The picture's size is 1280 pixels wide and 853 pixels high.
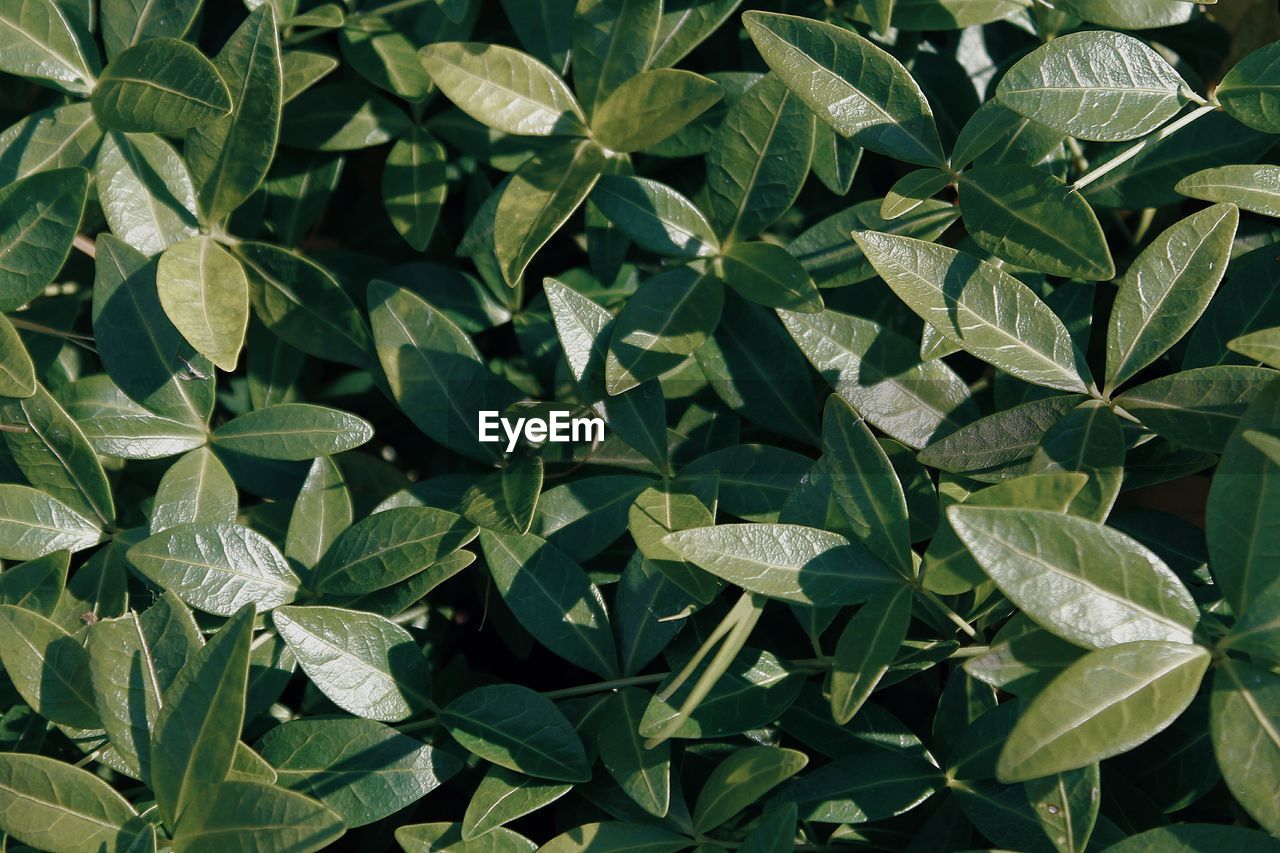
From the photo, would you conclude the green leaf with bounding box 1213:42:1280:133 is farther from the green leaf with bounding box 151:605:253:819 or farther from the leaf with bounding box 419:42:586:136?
the green leaf with bounding box 151:605:253:819

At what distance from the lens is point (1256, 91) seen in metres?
0.94

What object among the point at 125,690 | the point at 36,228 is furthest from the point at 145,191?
the point at 125,690

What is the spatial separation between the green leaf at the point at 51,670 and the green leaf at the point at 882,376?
0.70 metres

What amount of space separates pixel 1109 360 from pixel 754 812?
1.67 feet

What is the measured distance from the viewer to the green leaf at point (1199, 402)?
0.84 m

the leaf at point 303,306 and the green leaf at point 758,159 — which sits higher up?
the green leaf at point 758,159

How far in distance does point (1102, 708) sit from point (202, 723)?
660 millimetres

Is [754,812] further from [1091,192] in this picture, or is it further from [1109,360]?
[1091,192]

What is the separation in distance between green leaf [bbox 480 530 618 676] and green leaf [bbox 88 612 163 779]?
299 millimetres

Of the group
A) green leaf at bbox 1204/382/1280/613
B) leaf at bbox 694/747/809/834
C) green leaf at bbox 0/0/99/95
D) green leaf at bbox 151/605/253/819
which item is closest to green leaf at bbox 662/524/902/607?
leaf at bbox 694/747/809/834

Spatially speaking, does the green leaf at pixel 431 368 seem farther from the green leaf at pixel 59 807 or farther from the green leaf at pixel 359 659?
the green leaf at pixel 59 807

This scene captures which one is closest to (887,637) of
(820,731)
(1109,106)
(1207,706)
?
(820,731)

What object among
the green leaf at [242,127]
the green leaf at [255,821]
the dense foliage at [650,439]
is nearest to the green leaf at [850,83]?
the dense foliage at [650,439]

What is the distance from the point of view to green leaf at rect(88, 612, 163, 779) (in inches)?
33.8
